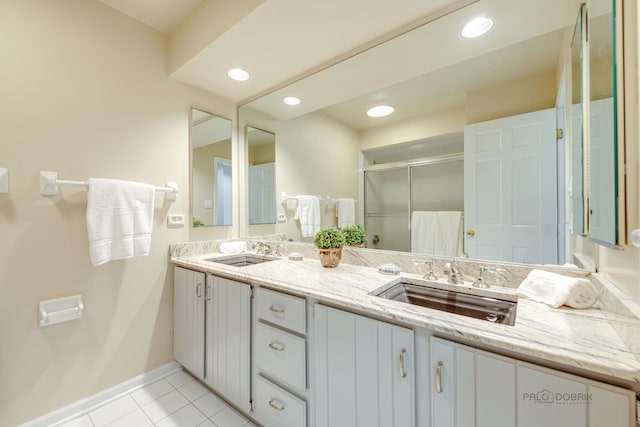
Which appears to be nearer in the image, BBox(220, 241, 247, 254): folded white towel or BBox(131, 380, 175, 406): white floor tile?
BBox(131, 380, 175, 406): white floor tile

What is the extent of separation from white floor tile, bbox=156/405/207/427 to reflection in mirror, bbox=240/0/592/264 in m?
1.46

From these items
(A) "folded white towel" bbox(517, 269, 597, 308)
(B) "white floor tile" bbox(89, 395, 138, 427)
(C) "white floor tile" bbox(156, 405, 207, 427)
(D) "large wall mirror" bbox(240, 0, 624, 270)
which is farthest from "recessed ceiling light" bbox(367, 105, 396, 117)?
(B) "white floor tile" bbox(89, 395, 138, 427)

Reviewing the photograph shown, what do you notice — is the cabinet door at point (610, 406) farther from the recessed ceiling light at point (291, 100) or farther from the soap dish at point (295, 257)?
the recessed ceiling light at point (291, 100)

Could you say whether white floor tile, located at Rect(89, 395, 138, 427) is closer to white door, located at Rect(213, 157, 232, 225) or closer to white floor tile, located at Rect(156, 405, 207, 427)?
white floor tile, located at Rect(156, 405, 207, 427)

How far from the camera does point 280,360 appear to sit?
46.9 inches

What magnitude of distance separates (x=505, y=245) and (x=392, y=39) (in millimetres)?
1237

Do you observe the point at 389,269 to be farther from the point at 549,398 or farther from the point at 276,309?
the point at 549,398

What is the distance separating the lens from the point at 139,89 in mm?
1743

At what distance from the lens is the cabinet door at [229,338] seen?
1353 millimetres

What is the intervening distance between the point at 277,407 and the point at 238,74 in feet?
6.82

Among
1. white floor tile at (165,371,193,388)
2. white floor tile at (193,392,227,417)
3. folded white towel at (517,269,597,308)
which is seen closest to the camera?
folded white towel at (517,269,597,308)

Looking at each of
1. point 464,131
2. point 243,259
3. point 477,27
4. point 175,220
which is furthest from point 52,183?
point 477,27

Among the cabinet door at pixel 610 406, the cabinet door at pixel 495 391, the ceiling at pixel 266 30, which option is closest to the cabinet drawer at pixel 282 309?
the cabinet door at pixel 495 391

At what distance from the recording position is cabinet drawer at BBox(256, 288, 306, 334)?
1124 mm
